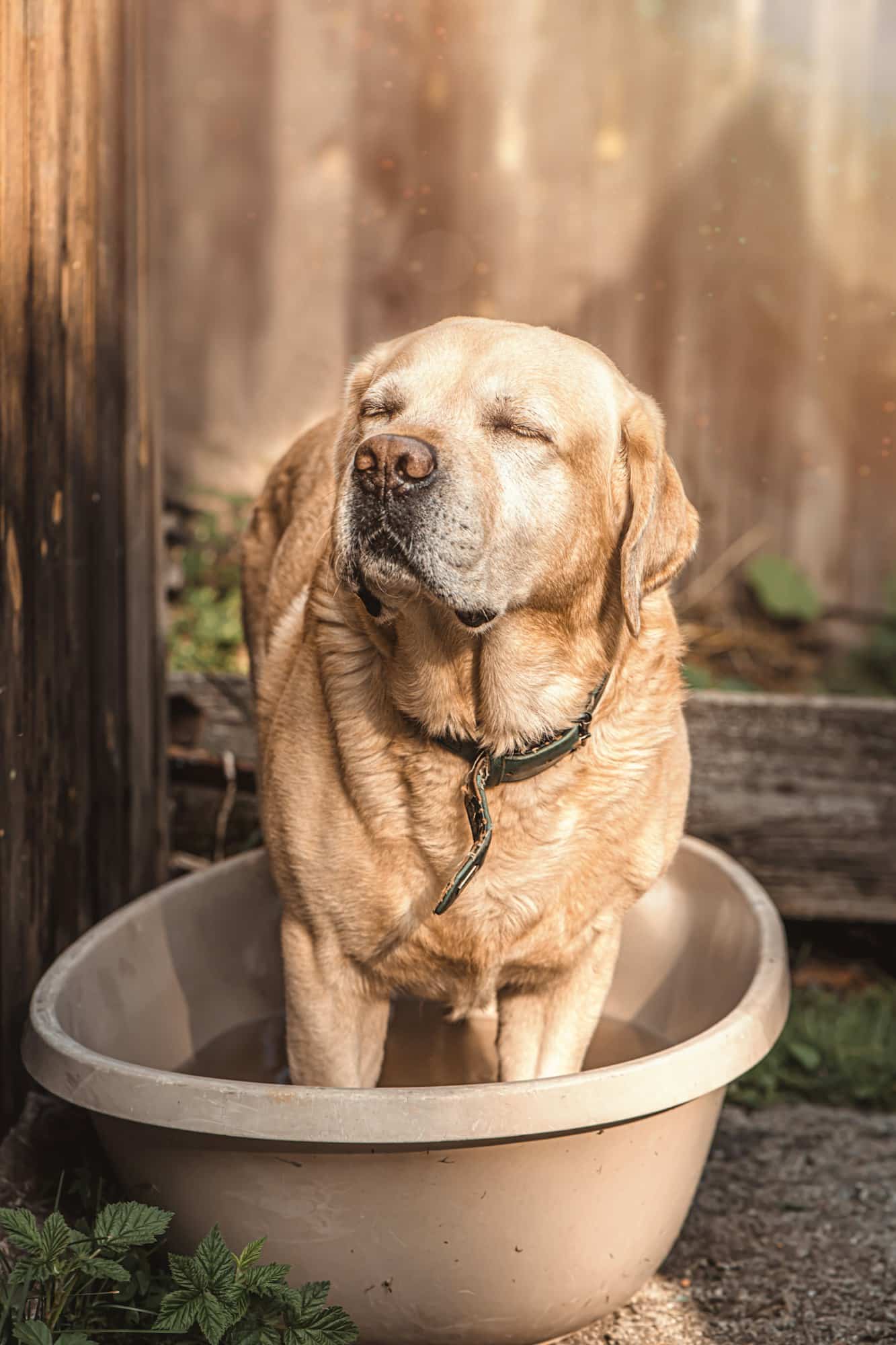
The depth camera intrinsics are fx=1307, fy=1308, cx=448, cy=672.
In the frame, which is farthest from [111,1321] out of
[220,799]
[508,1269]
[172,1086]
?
[220,799]

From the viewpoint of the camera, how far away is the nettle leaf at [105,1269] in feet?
6.20

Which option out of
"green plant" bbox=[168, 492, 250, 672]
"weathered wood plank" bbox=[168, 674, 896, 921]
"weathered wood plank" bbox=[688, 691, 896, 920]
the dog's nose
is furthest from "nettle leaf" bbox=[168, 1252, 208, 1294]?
"green plant" bbox=[168, 492, 250, 672]

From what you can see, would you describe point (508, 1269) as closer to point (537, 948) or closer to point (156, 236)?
point (537, 948)

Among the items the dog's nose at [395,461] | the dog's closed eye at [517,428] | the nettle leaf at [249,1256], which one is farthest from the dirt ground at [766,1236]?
the dog's closed eye at [517,428]

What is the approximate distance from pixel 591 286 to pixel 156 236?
5.89 ft

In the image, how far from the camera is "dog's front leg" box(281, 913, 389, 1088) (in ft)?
8.05

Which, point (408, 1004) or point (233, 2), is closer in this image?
point (408, 1004)

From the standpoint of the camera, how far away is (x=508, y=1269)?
2115mm

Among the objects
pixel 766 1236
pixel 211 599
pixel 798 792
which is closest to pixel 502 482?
pixel 766 1236

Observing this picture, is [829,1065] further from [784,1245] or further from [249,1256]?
[249,1256]

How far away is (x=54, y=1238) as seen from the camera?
6.30 feet

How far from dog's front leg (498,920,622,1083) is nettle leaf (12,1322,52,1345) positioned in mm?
1087

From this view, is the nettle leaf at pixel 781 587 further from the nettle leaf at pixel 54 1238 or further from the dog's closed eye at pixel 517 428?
the nettle leaf at pixel 54 1238

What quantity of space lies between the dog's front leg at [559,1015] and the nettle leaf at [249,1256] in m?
0.75
